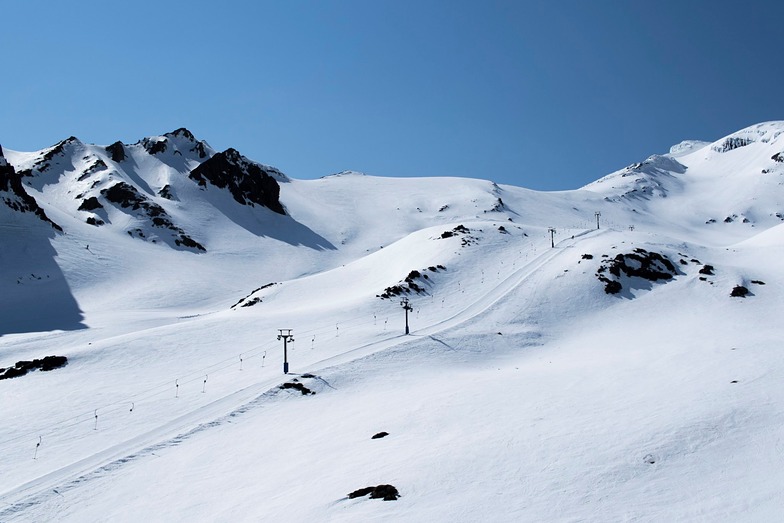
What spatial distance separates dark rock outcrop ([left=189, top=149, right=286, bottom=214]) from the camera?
136 m

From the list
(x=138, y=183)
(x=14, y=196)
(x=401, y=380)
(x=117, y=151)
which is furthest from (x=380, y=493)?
(x=117, y=151)

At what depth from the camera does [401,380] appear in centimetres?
3519

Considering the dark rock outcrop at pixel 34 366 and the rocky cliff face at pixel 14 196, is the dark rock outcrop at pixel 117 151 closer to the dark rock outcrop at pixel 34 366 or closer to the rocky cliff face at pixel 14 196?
the rocky cliff face at pixel 14 196

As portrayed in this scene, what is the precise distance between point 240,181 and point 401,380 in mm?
116430

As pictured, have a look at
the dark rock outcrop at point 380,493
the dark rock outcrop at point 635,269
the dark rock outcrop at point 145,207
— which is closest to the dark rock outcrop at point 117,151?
the dark rock outcrop at point 145,207

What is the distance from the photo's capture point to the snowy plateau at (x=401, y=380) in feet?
55.0

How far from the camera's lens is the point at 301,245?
117500mm

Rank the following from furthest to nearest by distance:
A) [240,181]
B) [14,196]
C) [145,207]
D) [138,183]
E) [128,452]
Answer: [240,181] → [138,183] → [145,207] → [14,196] → [128,452]

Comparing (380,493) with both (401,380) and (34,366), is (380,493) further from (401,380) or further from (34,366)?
(34,366)

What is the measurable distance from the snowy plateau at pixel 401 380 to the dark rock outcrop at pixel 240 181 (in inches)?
1496

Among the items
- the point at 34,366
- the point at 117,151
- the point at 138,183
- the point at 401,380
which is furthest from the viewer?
the point at 117,151

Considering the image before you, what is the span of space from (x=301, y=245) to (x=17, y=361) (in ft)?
256

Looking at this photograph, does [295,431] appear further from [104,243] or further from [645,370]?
[104,243]

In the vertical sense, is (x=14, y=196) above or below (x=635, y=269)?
above
